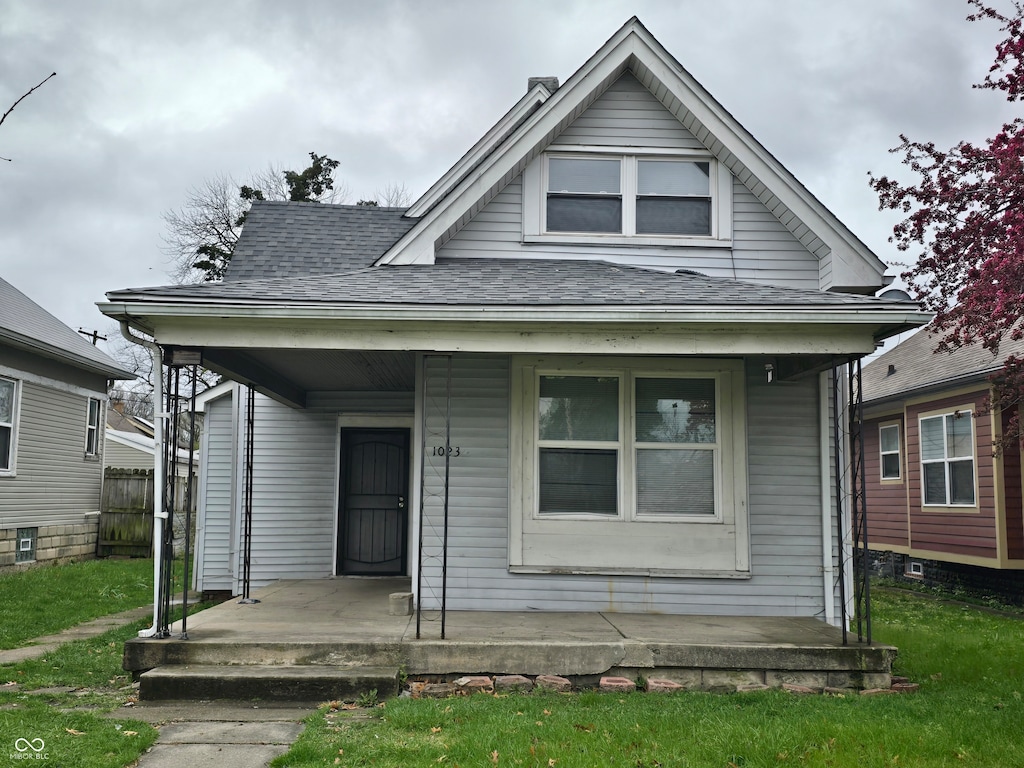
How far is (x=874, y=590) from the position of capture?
15547 millimetres

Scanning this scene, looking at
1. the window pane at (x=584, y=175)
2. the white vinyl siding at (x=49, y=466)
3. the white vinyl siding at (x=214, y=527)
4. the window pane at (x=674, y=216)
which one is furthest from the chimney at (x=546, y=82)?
the white vinyl siding at (x=49, y=466)

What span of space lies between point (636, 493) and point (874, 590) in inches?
373

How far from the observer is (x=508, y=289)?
24.4 feet

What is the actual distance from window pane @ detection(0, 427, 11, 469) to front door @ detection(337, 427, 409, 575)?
6933mm

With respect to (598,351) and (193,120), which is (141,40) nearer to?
(598,351)

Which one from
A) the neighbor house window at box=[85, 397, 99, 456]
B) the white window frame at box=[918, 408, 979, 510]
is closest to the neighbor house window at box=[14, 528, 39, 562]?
the neighbor house window at box=[85, 397, 99, 456]

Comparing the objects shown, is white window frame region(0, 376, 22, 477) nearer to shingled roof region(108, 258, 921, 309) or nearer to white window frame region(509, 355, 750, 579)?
shingled roof region(108, 258, 921, 309)

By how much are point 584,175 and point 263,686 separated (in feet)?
20.2

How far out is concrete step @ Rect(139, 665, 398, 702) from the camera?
19.7ft

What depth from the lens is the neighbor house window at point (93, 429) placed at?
715 inches

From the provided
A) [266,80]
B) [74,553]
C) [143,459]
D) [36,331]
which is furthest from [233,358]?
[266,80]

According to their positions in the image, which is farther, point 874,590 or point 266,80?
point 266,80

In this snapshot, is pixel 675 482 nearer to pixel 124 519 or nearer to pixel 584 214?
pixel 584 214

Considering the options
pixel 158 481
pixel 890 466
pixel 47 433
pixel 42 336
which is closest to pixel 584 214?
pixel 158 481
